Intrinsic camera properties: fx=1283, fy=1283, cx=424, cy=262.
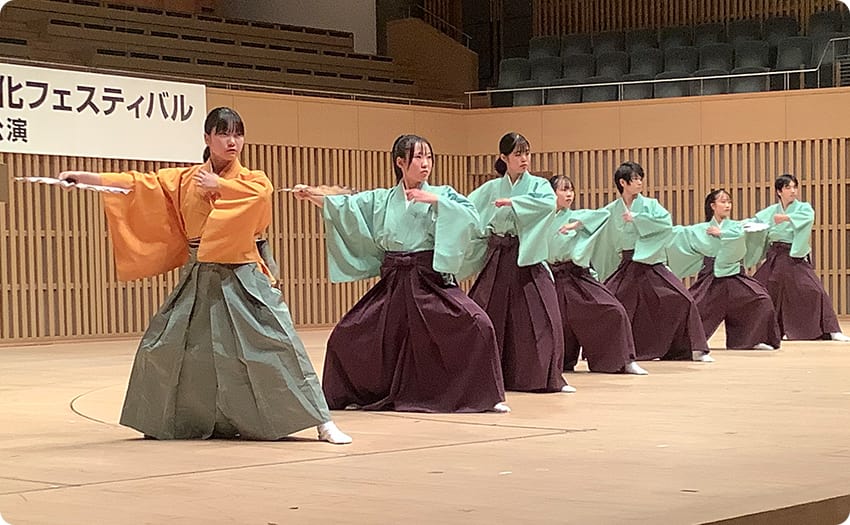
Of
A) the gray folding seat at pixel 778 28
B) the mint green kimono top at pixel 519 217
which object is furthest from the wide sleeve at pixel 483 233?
the gray folding seat at pixel 778 28

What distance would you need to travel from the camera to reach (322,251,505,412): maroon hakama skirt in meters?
5.66

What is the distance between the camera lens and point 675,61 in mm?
13781

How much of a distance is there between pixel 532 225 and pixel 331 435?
2.12 meters

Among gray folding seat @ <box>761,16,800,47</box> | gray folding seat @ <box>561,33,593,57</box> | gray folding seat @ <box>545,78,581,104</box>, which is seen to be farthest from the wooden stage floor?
gray folding seat @ <box>561,33,593,57</box>

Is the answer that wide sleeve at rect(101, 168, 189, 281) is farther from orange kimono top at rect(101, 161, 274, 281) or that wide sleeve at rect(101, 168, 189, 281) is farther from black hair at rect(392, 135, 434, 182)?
black hair at rect(392, 135, 434, 182)

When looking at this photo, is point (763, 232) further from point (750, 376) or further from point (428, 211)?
point (428, 211)

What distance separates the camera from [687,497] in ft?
10.9

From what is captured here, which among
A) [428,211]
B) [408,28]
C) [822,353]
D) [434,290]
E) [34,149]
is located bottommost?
[822,353]

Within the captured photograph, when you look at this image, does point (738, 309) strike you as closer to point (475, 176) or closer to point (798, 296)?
point (798, 296)

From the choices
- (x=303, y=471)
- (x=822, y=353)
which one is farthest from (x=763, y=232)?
(x=303, y=471)

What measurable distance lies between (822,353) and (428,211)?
13.9ft

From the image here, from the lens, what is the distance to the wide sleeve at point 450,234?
18.2ft

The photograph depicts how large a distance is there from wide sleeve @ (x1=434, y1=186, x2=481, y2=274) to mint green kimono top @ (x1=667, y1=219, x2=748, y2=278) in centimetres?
402

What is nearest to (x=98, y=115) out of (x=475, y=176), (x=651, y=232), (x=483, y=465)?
(x=475, y=176)
